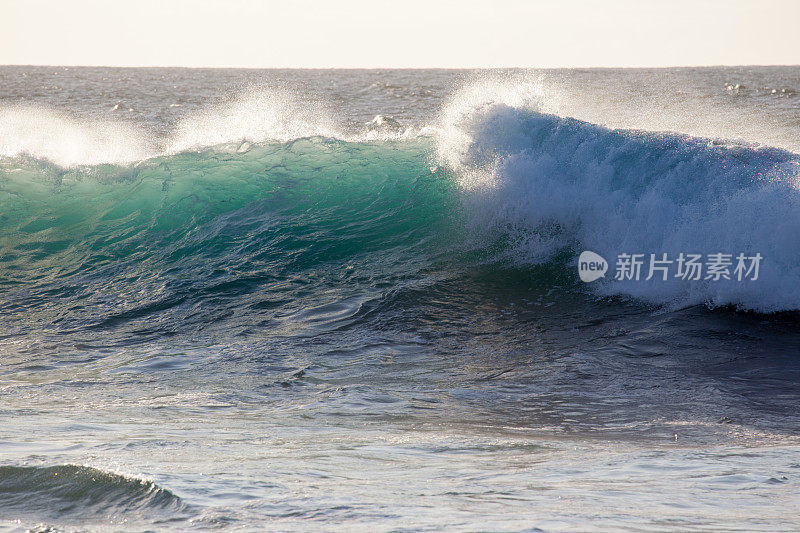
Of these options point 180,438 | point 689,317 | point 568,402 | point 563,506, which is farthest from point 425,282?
point 563,506

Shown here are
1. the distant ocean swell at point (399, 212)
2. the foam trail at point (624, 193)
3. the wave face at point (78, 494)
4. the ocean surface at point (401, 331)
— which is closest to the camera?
the wave face at point (78, 494)

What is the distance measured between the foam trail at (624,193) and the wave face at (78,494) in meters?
5.67

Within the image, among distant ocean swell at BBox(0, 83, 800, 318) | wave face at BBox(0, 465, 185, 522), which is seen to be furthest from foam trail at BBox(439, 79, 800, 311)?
wave face at BBox(0, 465, 185, 522)

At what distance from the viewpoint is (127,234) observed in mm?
9906

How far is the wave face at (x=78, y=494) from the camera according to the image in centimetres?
271

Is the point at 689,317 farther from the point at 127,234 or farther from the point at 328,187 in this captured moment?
the point at 127,234

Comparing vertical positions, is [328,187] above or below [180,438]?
above

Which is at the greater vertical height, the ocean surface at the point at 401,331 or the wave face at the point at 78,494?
the ocean surface at the point at 401,331

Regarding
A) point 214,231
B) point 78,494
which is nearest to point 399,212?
point 214,231

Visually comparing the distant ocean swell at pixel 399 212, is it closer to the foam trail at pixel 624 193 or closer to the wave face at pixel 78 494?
the foam trail at pixel 624 193

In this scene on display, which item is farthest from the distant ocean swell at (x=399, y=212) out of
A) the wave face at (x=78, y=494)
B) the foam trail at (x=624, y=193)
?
the wave face at (x=78, y=494)

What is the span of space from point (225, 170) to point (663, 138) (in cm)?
623

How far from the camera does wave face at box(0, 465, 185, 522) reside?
2.71 meters

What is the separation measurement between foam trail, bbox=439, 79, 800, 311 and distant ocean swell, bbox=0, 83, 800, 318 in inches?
0.7
